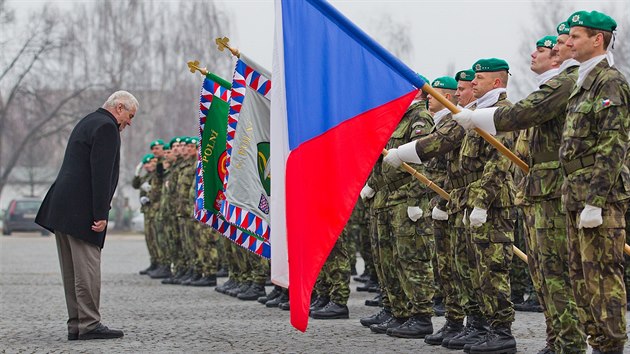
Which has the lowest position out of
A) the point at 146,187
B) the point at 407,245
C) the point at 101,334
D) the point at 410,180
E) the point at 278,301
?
the point at 101,334

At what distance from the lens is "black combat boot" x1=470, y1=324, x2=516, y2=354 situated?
7973mm

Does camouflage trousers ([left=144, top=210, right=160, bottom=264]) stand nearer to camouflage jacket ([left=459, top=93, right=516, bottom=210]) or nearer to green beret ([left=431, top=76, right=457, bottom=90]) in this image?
green beret ([left=431, top=76, right=457, bottom=90])

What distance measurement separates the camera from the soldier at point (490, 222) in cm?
805

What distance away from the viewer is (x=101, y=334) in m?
9.09

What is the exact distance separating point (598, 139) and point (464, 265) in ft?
8.30

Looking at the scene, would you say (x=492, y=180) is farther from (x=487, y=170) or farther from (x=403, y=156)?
(x=403, y=156)

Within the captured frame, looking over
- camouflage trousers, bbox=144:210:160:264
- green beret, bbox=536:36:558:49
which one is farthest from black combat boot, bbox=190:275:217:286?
green beret, bbox=536:36:558:49

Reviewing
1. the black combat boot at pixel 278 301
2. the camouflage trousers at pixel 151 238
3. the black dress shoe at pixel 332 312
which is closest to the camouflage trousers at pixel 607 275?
the black dress shoe at pixel 332 312

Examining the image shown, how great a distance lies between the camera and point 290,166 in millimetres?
6703

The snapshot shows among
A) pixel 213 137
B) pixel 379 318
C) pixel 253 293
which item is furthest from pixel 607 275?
pixel 253 293

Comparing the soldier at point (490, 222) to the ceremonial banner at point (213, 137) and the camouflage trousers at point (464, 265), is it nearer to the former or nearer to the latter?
the camouflage trousers at point (464, 265)

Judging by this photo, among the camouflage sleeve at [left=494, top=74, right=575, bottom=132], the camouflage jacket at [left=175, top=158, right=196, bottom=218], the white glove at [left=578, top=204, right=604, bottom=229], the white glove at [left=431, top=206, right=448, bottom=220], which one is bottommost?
the white glove at [left=578, top=204, right=604, bottom=229]

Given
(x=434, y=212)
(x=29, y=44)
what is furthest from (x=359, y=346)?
(x=29, y=44)

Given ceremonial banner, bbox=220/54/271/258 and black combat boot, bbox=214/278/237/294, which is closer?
ceremonial banner, bbox=220/54/271/258
